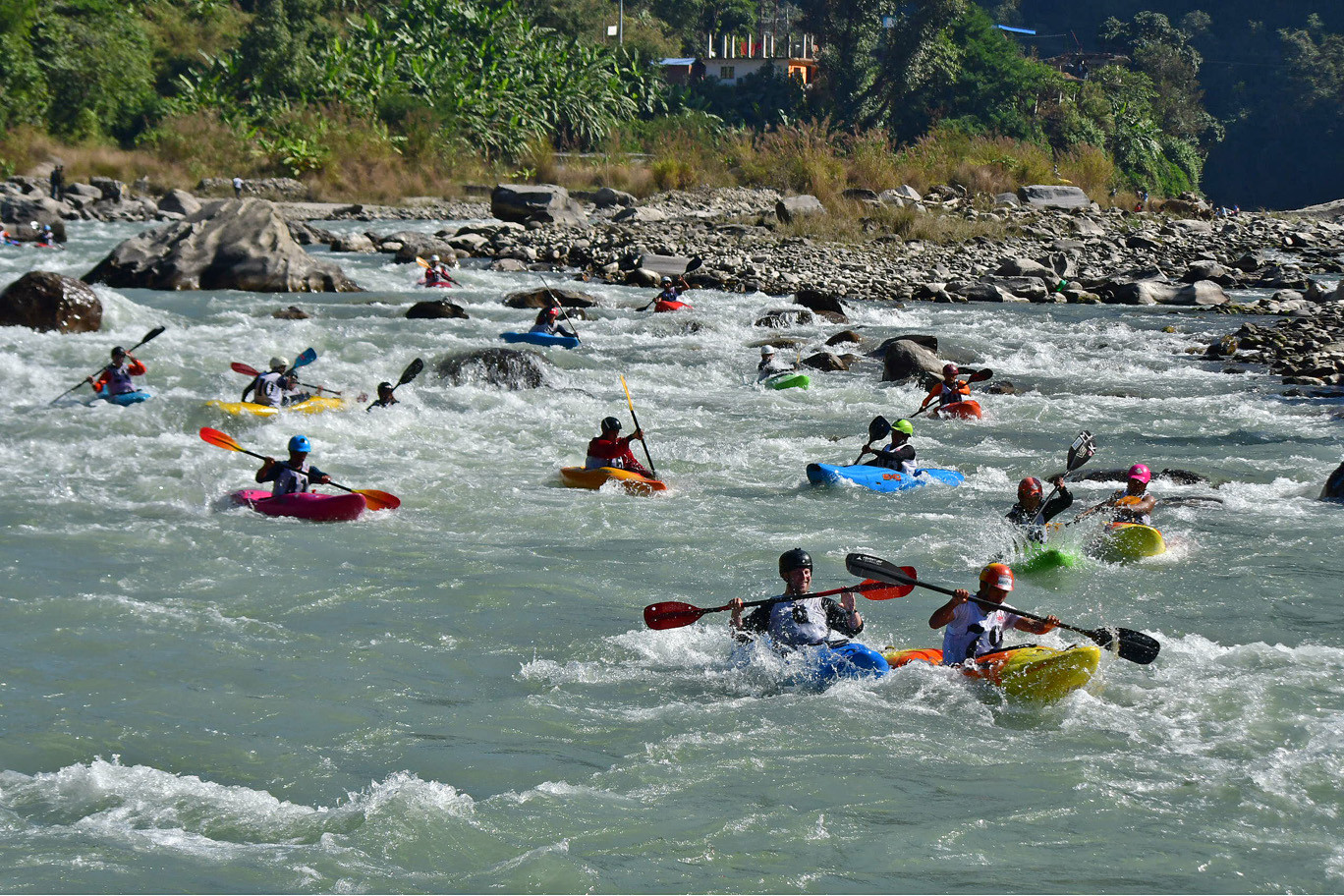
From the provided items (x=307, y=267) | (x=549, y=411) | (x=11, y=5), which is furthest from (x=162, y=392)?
(x=11, y=5)

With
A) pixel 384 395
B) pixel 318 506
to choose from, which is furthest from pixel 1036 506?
pixel 384 395

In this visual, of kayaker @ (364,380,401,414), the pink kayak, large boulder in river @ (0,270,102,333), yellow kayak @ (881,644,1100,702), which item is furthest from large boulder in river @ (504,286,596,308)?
yellow kayak @ (881,644,1100,702)

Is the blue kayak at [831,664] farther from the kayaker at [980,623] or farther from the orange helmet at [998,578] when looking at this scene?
the orange helmet at [998,578]

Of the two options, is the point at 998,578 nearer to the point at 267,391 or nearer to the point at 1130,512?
the point at 1130,512

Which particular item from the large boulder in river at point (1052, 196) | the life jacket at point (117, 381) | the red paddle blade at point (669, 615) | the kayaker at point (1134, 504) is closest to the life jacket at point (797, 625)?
the red paddle blade at point (669, 615)

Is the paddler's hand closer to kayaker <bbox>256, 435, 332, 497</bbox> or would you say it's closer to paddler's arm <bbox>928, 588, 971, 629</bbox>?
paddler's arm <bbox>928, 588, 971, 629</bbox>

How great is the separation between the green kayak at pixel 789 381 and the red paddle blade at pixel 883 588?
24.0 feet

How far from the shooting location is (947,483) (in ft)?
33.9

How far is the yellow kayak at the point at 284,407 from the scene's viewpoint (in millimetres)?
11664

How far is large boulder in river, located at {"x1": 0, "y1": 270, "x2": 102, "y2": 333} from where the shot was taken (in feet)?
50.3

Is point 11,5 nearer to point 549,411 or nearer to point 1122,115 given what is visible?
point 549,411

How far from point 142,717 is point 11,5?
36.7m

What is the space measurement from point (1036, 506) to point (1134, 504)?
75cm

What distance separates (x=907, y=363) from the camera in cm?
1453
